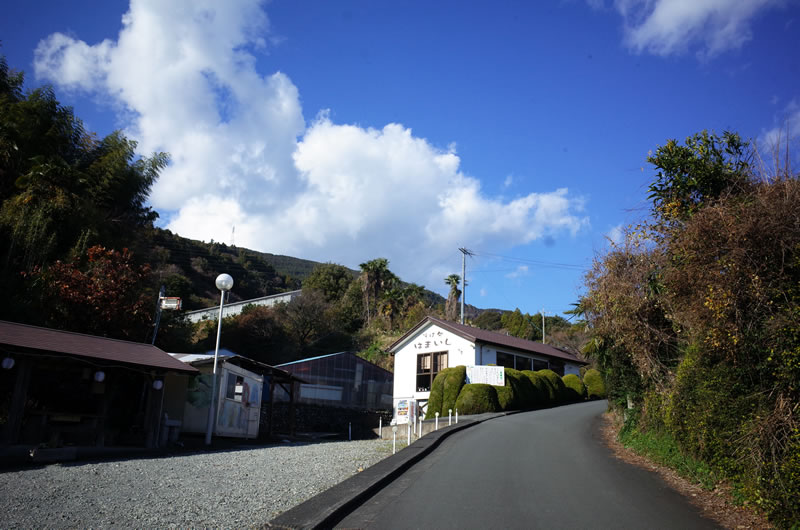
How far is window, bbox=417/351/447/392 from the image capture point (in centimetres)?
3090

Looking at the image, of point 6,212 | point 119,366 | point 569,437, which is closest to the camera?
point 119,366

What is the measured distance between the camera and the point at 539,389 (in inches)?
1096

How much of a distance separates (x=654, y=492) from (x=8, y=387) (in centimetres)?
1468

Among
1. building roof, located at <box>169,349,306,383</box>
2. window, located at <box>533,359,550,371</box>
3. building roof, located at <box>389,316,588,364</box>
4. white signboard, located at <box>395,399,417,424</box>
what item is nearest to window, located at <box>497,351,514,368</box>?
building roof, located at <box>389,316,588,364</box>

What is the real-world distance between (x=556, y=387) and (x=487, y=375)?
5.61 meters

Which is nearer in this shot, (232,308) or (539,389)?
(539,389)

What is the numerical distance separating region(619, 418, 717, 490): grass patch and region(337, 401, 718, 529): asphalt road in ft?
1.51

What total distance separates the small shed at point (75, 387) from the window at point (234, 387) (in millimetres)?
2675

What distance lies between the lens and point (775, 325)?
20.3 ft

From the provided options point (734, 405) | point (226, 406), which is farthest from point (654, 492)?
point (226, 406)

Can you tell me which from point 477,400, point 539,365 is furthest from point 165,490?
point 539,365

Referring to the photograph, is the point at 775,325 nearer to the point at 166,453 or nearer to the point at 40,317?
the point at 166,453

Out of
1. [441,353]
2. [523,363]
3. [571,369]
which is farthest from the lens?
[571,369]

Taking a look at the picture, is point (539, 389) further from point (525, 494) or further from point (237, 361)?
point (525, 494)
